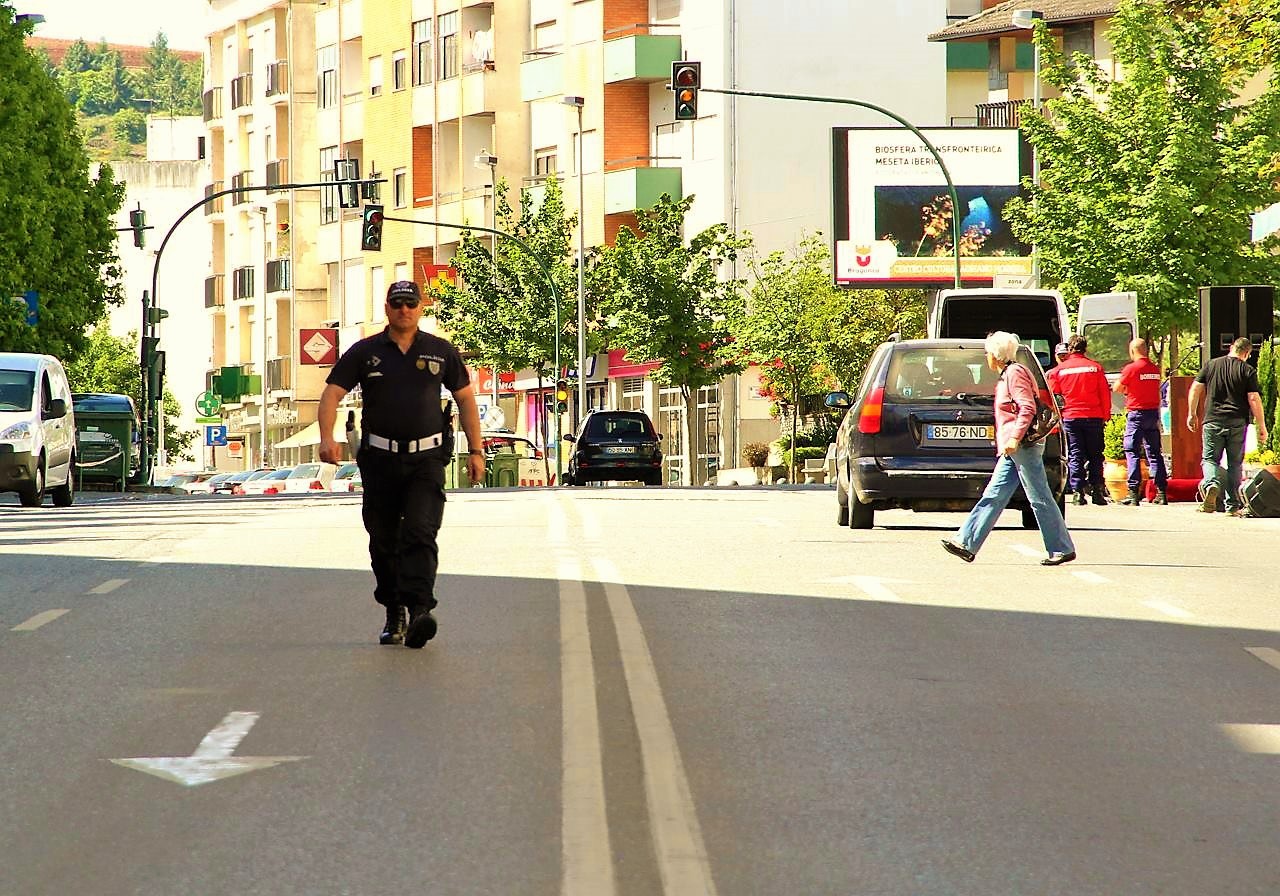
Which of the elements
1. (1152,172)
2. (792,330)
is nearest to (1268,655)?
(1152,172)

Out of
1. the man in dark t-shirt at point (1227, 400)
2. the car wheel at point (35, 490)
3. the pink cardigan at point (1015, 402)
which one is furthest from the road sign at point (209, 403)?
the pink cardigan at point (1015, 402)

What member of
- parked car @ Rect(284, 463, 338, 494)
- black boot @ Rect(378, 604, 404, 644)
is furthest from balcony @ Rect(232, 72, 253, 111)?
black boot @ Rect(378, 604, 404, 644)

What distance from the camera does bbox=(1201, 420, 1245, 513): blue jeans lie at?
25453 mm

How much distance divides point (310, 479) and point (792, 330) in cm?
1383

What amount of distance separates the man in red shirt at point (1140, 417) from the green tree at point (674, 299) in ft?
113

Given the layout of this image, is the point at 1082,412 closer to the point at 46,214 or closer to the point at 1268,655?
the point at 1268,655

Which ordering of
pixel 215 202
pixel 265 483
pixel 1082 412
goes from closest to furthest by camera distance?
1. pixel 1082 412
2. pixel 265 483
3. pixel 215 202

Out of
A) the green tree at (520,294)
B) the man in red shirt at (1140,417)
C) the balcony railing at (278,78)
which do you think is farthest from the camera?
the balcony railing at (278,78)

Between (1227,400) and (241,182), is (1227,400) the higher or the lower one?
the lower one

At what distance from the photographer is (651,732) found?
29.2 feet

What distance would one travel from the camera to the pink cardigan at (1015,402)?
17.0 metres

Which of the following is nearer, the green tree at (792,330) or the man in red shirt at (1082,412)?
the man in red shirt at (1082,412)

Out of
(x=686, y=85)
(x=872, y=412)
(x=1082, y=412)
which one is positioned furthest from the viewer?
(x=686, y=85)

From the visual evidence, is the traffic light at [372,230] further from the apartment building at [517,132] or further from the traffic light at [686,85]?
the traffic light at [686,85]
